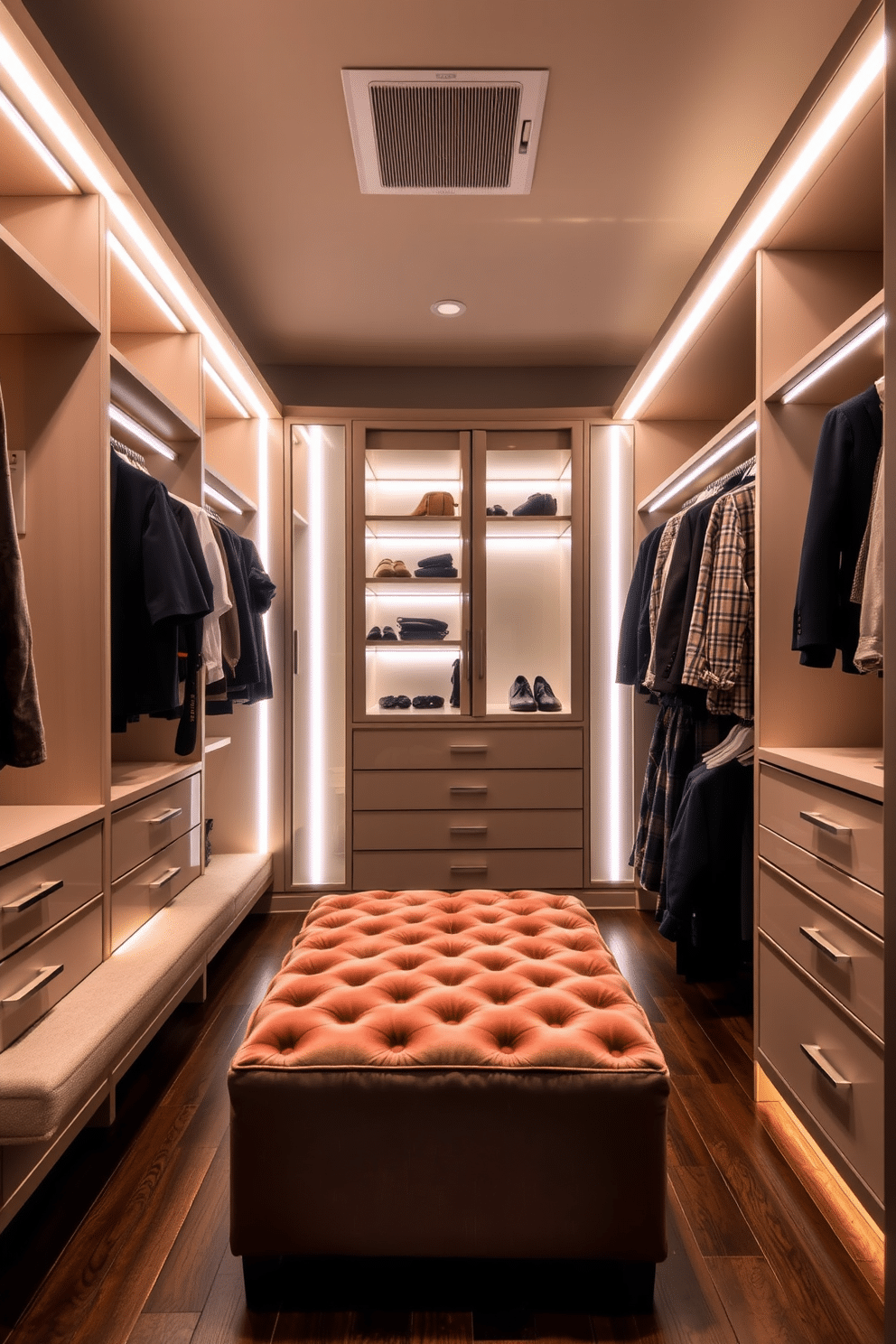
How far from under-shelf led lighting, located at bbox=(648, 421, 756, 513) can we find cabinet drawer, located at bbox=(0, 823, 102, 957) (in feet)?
6.72

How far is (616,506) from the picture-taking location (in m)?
3.75

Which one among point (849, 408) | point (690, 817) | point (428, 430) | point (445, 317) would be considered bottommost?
point (690, 817)

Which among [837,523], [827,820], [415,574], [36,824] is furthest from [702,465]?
[36,824]

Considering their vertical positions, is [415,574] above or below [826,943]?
above

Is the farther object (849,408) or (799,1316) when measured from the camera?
(849,408)

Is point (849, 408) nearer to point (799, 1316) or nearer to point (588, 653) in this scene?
point (799, 1316)

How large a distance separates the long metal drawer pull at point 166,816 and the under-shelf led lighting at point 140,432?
1.11m

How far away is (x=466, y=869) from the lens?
366 centimetres

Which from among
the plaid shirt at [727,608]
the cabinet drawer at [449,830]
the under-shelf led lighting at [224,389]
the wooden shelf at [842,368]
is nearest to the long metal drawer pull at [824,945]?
the plaid shirt at [727,608]

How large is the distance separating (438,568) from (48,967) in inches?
99.1

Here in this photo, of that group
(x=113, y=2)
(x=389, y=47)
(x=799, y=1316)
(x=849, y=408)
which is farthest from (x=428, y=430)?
(x=799, y=1316)

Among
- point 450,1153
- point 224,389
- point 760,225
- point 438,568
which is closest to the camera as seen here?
point 450,1153

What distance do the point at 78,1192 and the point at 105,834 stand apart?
0.74 meters

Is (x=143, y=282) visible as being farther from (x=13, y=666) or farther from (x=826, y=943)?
(x=826, y=943)
